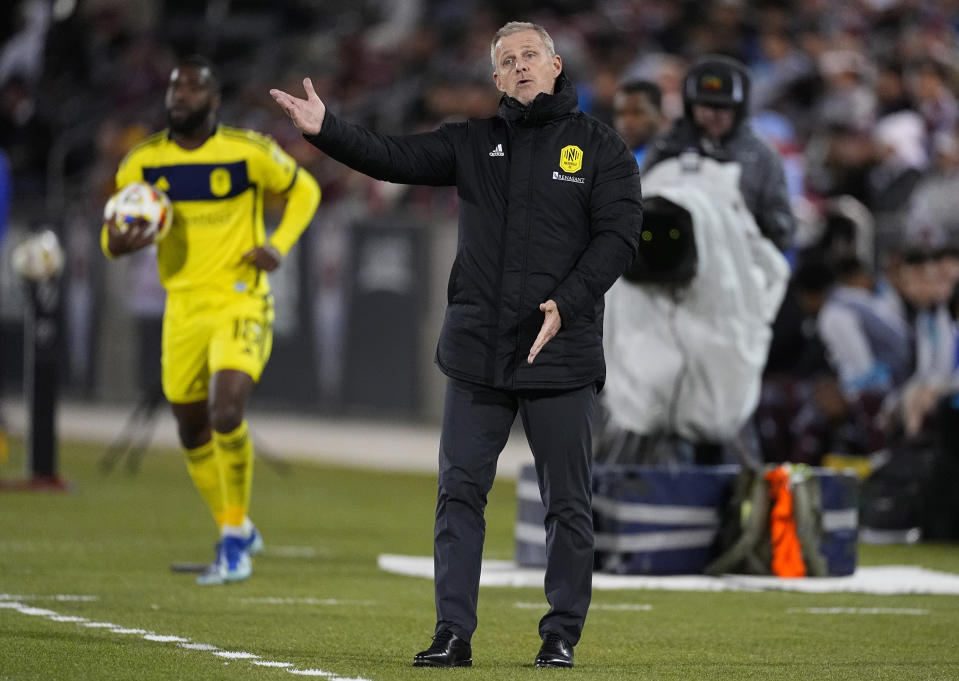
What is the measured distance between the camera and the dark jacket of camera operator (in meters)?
10.5

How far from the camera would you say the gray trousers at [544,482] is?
6.99 m

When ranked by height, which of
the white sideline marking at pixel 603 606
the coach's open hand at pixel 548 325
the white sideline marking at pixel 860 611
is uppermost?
the coach's open hand at pixel 548 325

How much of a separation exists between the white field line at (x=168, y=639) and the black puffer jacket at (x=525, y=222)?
1.15 m

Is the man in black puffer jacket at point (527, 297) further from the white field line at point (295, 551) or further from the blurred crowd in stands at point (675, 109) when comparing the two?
the blurred crowd in stands at point (675, 109)

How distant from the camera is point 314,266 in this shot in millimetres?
20750

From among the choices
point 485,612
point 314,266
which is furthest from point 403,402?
point 485,612

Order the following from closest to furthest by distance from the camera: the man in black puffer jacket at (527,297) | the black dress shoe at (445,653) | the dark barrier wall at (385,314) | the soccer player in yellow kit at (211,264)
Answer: the black dress shoe at (445,653) → the man in black puffer jacket at (527,297) → the soccer player in yellow kit at (211,264) → the dark barrier wall at (385,314)

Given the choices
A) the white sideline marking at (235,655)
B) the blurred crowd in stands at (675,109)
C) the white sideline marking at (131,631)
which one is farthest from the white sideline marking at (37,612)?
the blurred crowd in stands at (675,109)

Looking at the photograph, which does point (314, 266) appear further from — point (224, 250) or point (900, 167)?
point (224, 250)

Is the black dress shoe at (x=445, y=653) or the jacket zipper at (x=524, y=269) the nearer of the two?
the black dress shoe at (x=445, y=653)

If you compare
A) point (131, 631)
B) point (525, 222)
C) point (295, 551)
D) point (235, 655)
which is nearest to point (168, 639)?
point (131, 631)

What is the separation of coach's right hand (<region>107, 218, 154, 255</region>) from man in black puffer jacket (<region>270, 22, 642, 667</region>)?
2848 millimetres

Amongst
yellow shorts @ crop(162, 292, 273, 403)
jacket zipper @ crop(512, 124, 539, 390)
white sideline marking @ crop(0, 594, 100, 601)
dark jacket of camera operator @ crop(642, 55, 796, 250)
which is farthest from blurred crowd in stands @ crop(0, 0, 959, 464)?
jacket zipper @ crop(512, 124, 539, 390)

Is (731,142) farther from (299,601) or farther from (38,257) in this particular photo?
(38,257)
